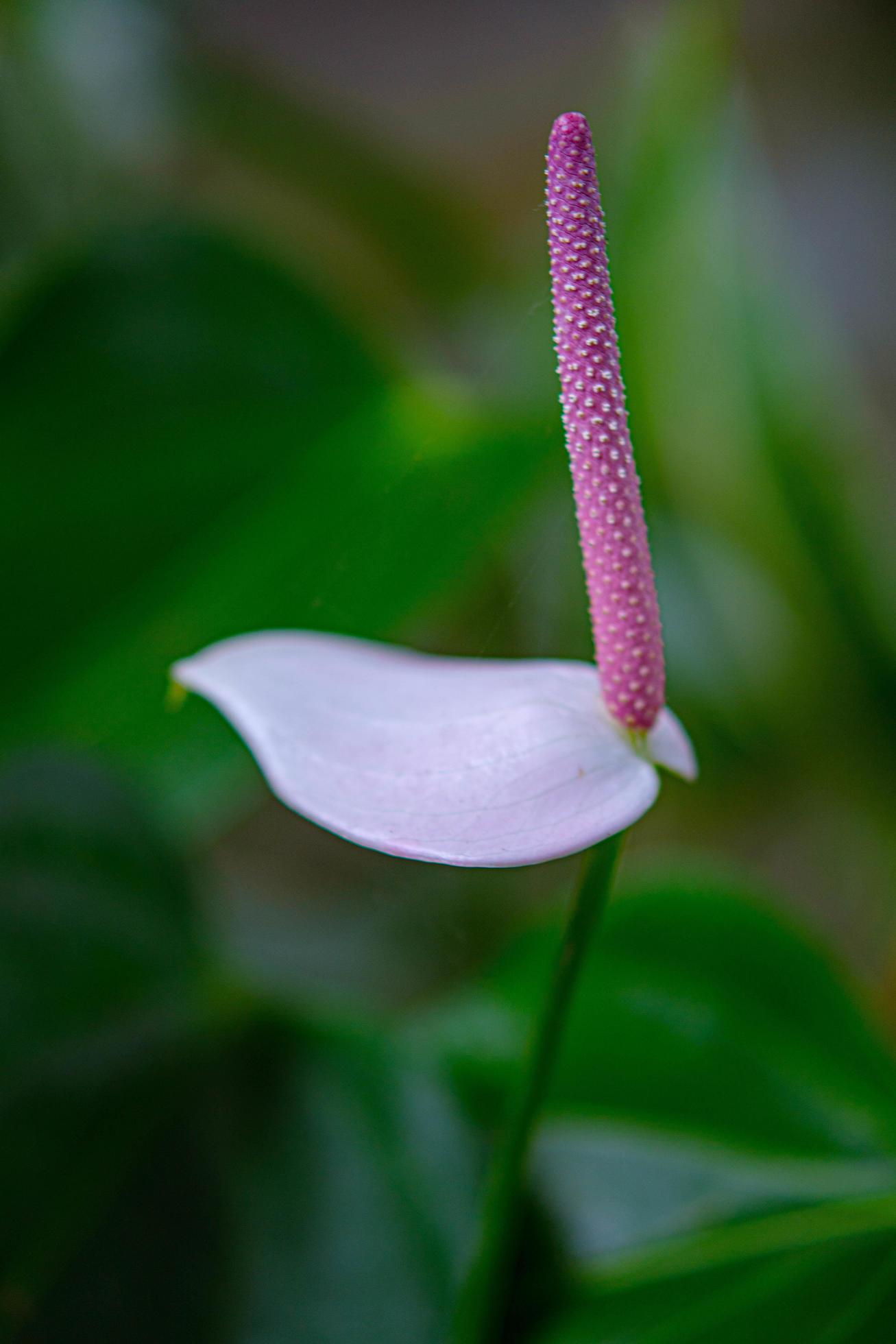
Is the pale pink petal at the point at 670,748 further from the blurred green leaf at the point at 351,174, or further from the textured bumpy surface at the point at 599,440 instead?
the blurred green leaf at the point at 351,174

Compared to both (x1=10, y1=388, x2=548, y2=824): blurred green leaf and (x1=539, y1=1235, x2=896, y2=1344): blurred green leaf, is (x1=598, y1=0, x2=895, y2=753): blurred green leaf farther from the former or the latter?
(x1=539, y1=1235, x2=896, y2=1344): blurred green leaf

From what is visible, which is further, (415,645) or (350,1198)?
→ (415,645)

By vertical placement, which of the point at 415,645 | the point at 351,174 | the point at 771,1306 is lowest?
the point at 415,645

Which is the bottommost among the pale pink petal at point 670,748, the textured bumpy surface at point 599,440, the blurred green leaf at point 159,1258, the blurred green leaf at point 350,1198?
A: the blurred green leaf at point 159,1258

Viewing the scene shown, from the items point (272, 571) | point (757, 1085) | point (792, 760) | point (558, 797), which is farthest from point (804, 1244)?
point (792, 760)

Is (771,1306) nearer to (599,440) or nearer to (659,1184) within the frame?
(659,1184)

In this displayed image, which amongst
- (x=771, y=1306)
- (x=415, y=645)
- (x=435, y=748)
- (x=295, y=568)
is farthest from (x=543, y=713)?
(x=415, y=645)

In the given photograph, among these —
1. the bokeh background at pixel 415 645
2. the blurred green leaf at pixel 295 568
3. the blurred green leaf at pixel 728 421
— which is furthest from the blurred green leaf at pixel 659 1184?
the blurred green leaf at pixel 728 421

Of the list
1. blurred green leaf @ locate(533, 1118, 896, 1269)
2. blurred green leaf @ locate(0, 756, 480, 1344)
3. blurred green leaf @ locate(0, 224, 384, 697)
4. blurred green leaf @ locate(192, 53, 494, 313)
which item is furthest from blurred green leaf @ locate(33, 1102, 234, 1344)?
blurred green leaf @ locate(192, 53, 494, 313)
